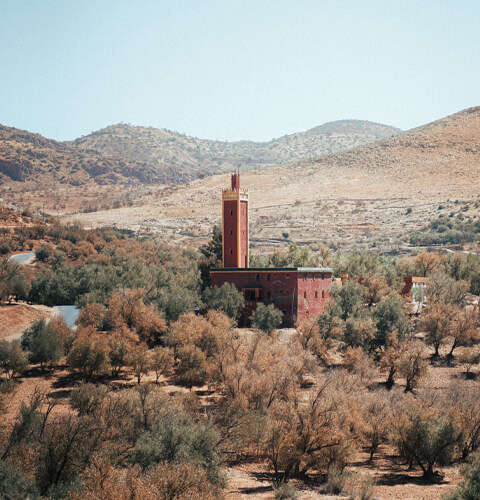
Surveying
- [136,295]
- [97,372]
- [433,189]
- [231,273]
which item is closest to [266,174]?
[433,189]

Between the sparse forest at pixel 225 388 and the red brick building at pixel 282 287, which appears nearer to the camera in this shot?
the sparse forest at pixel 225 388

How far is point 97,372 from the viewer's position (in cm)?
3869

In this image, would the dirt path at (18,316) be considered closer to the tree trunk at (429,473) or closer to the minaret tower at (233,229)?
the minaret tower at (233,229)

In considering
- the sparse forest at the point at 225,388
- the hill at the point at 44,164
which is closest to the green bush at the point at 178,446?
the sparse forest at the point at 225,388

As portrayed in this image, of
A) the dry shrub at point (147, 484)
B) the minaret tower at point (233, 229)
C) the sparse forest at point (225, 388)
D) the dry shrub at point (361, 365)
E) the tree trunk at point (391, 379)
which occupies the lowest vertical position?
the tree trunk at point (391, 379)

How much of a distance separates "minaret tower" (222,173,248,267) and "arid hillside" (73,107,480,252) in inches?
1705

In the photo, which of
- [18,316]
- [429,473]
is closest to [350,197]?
[18,316]

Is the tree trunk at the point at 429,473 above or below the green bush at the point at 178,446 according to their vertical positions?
below

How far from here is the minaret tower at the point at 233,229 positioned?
190 feet

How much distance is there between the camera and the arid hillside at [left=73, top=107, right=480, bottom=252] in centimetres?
10694

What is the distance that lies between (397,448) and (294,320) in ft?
74.3

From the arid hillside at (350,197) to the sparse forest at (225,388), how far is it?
1623 inches

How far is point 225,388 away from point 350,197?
89.4 m

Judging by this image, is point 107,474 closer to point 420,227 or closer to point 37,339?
point 37,339
